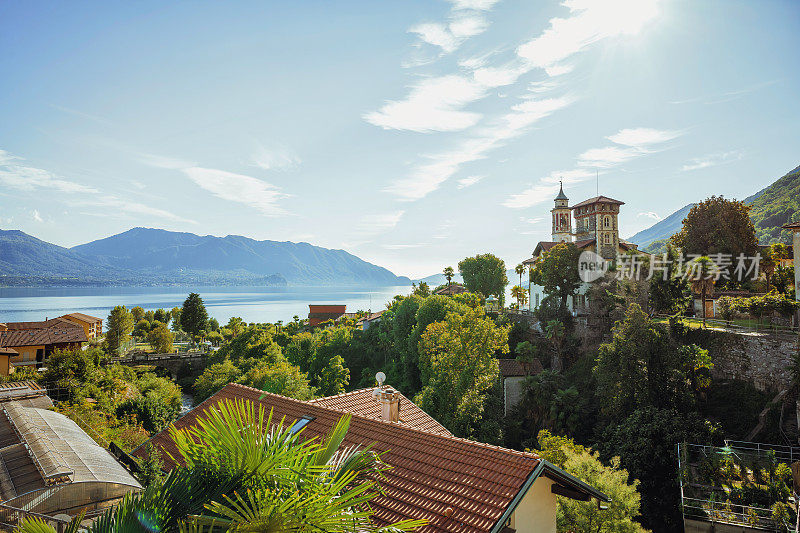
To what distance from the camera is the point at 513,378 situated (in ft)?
108

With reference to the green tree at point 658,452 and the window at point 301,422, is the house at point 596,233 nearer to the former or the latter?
the green tree at point 658,452

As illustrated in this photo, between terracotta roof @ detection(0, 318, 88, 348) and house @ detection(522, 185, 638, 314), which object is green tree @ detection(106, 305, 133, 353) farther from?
house @ detection(522, 185, 638, 314)

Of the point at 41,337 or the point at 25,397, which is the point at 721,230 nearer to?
the point at 25,397

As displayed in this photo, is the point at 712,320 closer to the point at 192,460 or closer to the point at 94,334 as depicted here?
the point at 192,460

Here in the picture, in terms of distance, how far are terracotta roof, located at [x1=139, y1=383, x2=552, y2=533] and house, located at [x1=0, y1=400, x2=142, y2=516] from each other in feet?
13.3

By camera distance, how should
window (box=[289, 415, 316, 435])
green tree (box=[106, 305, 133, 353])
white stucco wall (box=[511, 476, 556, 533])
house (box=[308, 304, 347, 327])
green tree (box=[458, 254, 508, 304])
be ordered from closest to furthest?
white stucco wall (box=[511, 476, 556, 533]), window (box=[289, 415, 316, 435]), green tree (box=[106, 305, 133, 353]), green tree (box=[458, 254, 508, 304]), house (box=[308, 304, 347, 327])

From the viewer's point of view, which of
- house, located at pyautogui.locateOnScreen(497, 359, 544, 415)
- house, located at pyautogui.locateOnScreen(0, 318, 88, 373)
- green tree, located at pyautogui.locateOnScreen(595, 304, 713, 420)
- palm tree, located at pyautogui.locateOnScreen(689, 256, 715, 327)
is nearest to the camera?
green tree, located at pyautogui.locateOnScreen(595, 304, 713, 420)

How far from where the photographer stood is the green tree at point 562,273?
36781 millimetres

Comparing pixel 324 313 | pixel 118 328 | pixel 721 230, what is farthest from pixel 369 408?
pixel 324 313

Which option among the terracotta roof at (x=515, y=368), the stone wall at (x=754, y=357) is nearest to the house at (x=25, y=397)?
the terracotta roof at (x=515, y=368)

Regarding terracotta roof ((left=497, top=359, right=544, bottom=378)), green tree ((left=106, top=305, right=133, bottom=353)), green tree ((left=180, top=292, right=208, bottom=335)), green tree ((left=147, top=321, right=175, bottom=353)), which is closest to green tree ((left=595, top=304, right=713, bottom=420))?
terracotta roof ((left=497, top=359, right=544, bottom=378))

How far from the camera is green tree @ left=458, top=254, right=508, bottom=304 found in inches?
2275

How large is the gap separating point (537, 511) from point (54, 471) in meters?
9.41

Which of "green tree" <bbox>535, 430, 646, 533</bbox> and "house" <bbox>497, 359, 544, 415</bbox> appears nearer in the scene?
"green tree" <bbox>535, 430, 646, 533</bbox>
